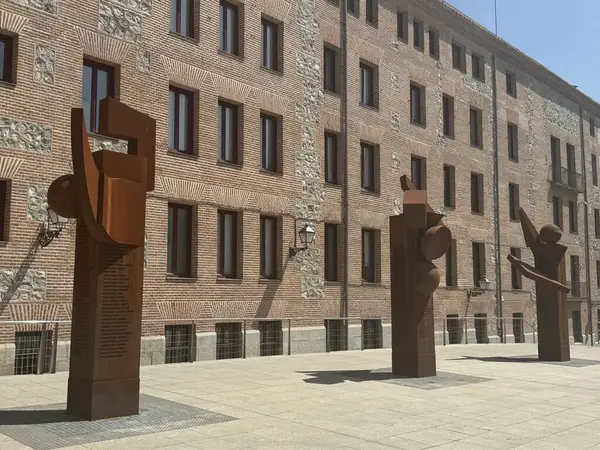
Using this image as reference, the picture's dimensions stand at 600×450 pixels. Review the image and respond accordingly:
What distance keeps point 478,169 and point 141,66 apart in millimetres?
17771

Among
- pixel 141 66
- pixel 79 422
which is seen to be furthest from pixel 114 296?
pixel 141 66

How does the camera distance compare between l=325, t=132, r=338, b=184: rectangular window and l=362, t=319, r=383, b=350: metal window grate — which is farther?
l=362, t=319, r=383, b=350: metal window grate

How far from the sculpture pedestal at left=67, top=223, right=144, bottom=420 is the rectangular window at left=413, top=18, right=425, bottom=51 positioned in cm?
2084

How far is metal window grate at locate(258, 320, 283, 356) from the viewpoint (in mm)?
18625

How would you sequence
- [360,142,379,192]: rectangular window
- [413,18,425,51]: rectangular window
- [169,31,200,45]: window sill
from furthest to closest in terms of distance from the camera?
[413,18,425,51]: rectangular window → [360,142,379,192]: rectangular window → [169,31,200,45]: window sill

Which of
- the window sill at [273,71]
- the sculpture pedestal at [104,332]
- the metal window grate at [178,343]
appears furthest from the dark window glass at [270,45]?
the sculpture pedestal at [104,332]

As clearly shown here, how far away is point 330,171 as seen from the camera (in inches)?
867

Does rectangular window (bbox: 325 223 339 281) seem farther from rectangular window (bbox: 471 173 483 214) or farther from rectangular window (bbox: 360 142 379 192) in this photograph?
rectangular window (bbox: 471 173 483 214)

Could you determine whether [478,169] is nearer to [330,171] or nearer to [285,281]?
[330,171]

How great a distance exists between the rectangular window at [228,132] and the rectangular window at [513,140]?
18172 millimetres

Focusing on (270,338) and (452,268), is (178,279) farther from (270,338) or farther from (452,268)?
(452,268)

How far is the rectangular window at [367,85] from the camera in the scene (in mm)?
23656

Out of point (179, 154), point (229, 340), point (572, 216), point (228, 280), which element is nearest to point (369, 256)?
point (228, 280)

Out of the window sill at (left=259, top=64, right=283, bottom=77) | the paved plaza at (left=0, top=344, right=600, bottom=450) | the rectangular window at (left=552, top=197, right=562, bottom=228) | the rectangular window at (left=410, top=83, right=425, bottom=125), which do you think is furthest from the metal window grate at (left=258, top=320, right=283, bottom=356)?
the rectangular window at (left=552, top=197, right=562, bottom=228)
